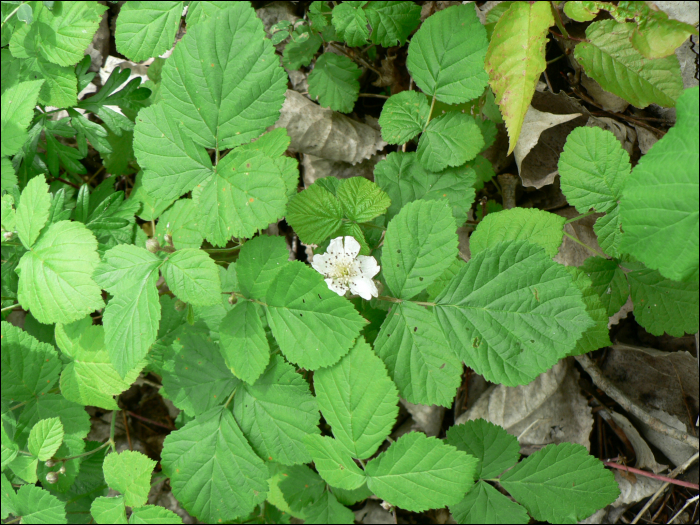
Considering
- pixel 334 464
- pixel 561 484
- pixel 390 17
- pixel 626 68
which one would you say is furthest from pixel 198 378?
pixel 626 68

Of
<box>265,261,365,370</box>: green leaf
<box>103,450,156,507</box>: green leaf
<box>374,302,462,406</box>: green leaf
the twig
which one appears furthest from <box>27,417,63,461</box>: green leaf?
the twig

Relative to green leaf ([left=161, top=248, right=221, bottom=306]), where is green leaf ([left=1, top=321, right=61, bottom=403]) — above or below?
below

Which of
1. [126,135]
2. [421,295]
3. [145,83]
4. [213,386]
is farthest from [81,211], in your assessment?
[421,295]

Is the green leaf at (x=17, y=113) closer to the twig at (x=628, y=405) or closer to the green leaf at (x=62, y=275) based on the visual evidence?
the green leaf at (x=62, y=275)

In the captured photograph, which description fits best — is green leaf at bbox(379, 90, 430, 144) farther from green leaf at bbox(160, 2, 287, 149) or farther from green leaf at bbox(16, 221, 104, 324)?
green leaf at bbox(16, 221, 104, 324)

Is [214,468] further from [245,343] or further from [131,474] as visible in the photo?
[245,343]
